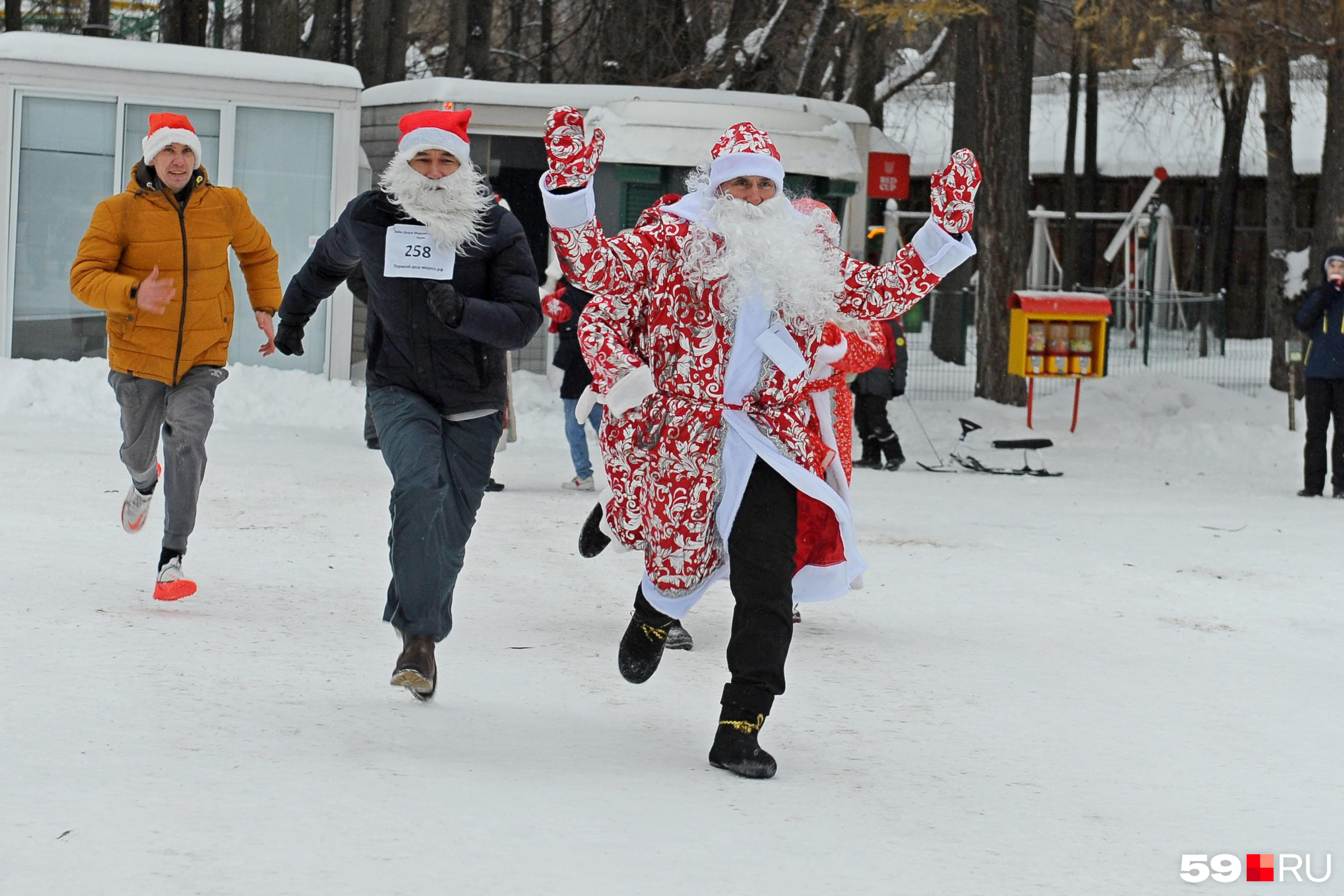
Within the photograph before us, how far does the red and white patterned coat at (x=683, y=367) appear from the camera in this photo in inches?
199

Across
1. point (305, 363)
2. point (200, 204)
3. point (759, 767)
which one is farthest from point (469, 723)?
point (305, 363)

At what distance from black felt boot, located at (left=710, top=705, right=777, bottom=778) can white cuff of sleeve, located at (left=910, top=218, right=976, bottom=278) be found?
4.37ft

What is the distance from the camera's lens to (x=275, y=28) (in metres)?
22.5

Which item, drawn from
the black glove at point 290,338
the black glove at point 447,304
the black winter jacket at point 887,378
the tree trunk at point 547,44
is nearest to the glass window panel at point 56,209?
the black winter jacket at point 887,378

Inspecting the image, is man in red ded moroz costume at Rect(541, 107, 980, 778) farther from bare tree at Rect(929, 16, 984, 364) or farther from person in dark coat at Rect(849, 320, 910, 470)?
bare tree at Rect(929, 16, 984, 364)

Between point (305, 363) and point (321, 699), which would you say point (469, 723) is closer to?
point (321, 699)

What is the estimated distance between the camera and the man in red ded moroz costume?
4941 mm

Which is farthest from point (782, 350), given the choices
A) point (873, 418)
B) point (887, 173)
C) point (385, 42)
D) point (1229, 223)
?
point (1229, 223)

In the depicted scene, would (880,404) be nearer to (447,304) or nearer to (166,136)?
(166,136)

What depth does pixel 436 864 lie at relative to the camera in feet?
12.5

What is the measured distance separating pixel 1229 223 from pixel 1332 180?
1497 centimetres

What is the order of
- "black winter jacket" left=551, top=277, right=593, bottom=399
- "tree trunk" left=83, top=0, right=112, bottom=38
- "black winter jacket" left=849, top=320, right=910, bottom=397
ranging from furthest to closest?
"tree trunk" left=83, top=0, right=112, bottom=38, "black winter jacket" left=849, top=320, right=910, bottom=397, "black winter jacket" left=551, top=277, right=593, bottom=399

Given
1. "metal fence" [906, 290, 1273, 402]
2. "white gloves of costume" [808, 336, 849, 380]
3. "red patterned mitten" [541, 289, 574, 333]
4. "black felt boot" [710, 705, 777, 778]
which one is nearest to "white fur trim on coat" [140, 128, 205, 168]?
"white gloves of costume" [808, 336, 849, 380]

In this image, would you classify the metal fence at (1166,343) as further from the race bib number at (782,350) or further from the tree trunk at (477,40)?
the race bib number at (782,350)
